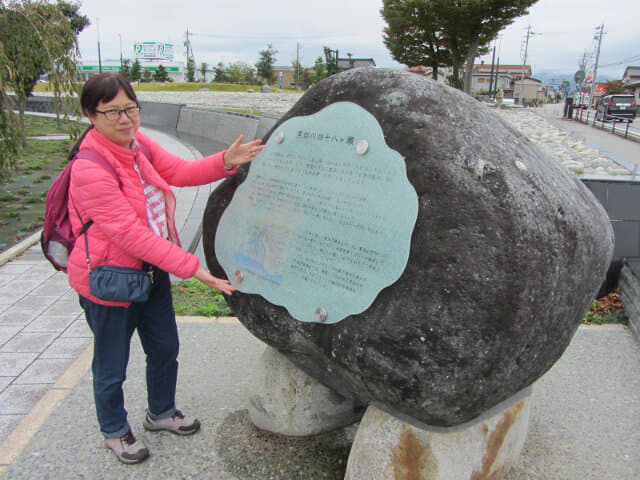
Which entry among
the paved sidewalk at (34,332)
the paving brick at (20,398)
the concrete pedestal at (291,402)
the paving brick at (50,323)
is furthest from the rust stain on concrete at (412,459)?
the paving brick at (50,323)

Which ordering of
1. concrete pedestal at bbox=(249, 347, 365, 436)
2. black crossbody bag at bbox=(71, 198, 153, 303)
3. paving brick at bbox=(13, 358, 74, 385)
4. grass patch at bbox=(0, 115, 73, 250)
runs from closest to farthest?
1. black crossbody bag at bbox=(71, 198, 153, 303)
2. concrete pedestal at bbox=(249, 347, 365, 436)
3. paving brick at bbox=(13, 358, 74, 385)
4. grass patch at bbox=(0, 115, 73, 250)

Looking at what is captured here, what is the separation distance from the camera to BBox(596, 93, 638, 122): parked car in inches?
820

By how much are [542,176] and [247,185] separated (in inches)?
48.6

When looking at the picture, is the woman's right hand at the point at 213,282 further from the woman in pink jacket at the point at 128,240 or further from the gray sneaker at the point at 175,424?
the gray sneaker at the point at 175,424

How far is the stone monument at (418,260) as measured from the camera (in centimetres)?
164

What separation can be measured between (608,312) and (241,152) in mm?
3381

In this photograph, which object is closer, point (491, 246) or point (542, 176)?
point (491, 246)

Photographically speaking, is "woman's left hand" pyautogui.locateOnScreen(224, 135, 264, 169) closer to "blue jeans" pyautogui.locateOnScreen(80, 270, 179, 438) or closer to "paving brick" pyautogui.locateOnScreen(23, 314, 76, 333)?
"blue jeans" pyautogui.locateOnScreen(80, 270, 179, 438)

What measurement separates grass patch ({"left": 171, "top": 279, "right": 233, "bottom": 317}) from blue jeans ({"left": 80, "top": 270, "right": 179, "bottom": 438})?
1.46 metres

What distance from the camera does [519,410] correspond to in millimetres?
2227

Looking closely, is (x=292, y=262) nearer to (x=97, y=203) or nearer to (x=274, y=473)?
(x=97, y=203)

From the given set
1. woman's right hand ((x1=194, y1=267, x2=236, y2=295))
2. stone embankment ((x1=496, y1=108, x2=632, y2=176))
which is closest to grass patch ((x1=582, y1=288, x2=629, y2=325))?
stone embankment ((x1=496, y1=108, x2=632, y2=176))

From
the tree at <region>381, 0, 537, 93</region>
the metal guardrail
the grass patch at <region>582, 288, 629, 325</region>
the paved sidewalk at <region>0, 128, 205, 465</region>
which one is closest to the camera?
the paved sidewalk at <region>0, 128, 205, 465</region>

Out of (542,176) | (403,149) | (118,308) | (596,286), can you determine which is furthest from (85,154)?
(596,286)
